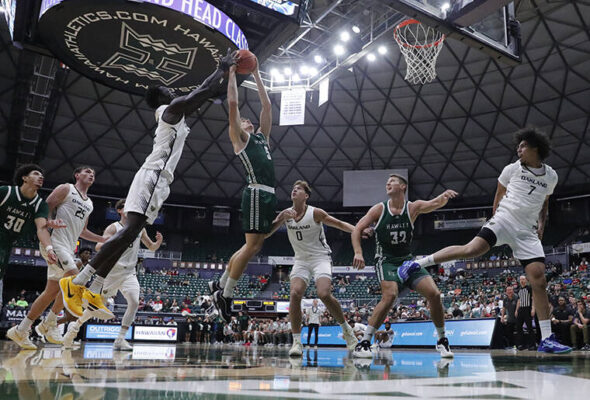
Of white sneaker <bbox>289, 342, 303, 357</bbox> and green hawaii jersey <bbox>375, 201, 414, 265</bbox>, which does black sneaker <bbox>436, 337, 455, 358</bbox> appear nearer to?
green hawaii jersey <bbox>375, 201, 414, 265</bbox>

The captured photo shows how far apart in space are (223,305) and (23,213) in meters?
2.54

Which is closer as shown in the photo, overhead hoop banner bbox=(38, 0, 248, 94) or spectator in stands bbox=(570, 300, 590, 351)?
overhead hoop banner bbox=(38, 0, 248, 94)

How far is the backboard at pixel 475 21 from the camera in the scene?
10.0 metres

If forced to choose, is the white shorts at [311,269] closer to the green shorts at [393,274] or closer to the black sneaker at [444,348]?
the green shorts at [393,274]

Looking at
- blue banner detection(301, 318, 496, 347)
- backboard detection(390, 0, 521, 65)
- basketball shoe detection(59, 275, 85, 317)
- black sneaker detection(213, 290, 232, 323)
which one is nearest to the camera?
basketball shoe detection(59, 275, 85, 317)

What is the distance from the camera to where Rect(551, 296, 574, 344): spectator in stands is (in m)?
12.3

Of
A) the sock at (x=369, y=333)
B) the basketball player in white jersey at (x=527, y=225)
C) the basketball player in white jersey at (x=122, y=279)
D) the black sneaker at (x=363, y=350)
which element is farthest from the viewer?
the basketball player in white jersey at (x=122, y=279)

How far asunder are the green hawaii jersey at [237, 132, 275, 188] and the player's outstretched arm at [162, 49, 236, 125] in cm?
81

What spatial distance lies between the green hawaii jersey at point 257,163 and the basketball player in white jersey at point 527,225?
72.4 inches

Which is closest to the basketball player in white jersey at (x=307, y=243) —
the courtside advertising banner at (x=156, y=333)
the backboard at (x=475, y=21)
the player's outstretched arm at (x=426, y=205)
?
the player's outstretched arm at (x=426, y=205)

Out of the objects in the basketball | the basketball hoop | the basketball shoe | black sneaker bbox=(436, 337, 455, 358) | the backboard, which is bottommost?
black sneaker bbox=(436, 337, 455, 358)

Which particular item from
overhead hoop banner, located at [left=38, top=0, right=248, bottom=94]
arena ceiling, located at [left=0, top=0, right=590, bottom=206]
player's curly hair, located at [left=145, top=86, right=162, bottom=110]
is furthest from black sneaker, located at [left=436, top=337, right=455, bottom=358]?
arena ceiling, located at [left=0, top=0, right=590, bottom=206]

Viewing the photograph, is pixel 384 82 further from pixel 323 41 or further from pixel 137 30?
pixel 137 30

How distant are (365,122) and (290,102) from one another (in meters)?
9.06
